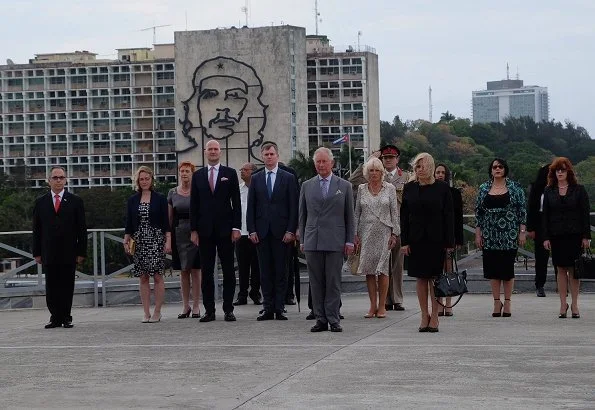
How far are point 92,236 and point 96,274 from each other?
611 mm

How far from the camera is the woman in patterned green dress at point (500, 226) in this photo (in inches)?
615

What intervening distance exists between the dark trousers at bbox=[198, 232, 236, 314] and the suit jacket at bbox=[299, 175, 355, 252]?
4.51 feet

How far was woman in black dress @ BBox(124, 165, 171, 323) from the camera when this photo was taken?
1580 centimetres

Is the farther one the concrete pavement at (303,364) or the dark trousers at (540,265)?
the dark trousers at (540,265)

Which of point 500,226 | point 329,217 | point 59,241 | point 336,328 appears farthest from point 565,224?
point 59,241

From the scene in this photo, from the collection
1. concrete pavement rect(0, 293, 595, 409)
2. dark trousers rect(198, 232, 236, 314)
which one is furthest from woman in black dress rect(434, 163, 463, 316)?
dark trousers rect(198, 232, 236, 314)

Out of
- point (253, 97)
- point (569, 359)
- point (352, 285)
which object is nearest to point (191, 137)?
point (253, 97)

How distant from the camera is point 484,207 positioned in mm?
15789

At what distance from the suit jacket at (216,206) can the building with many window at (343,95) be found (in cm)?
16791

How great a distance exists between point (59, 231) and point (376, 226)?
3.52m

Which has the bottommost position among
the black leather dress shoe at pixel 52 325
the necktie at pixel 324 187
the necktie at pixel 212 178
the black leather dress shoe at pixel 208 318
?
the black leather dress shoe at pixel 52 325

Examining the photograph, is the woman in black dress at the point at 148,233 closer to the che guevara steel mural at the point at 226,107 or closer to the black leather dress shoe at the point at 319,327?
the black leather dress shoe at the point at 319,327

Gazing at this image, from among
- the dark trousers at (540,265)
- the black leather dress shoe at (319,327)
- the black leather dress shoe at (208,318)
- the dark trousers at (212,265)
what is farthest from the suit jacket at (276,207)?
the dark trousers at (540,265)

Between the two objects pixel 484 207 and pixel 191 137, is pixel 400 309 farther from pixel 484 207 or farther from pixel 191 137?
pixel 191 137
